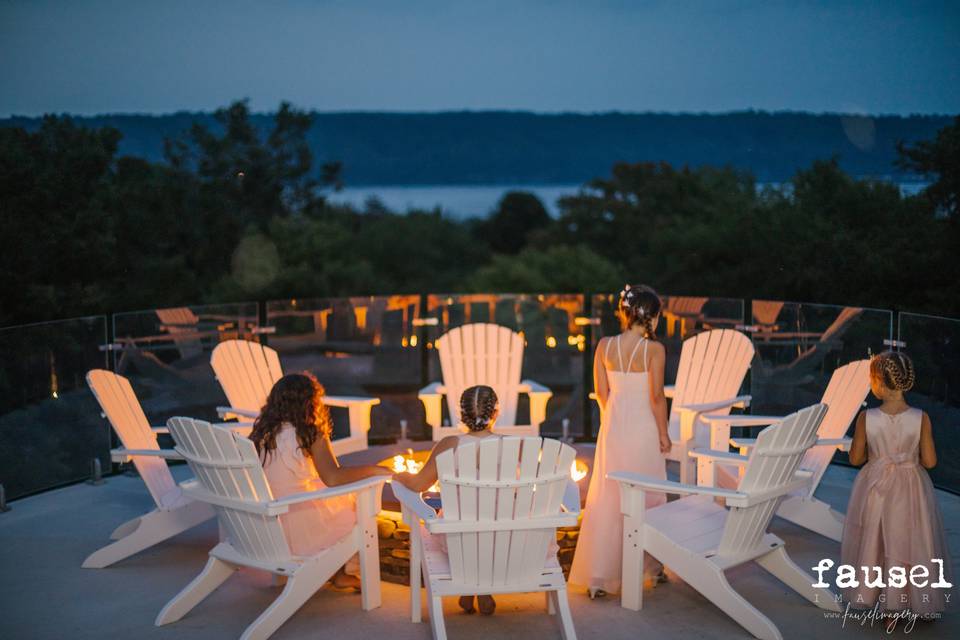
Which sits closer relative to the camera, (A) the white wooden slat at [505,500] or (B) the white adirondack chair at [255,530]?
(A) the white wooden slat at [505,500]

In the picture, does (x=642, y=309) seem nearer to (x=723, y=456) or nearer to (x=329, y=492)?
(x=723, y=456)

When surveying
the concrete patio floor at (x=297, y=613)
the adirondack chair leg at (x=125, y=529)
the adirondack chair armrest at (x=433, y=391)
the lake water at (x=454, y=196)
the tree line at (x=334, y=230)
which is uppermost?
the lake water at (x=454, y=196)

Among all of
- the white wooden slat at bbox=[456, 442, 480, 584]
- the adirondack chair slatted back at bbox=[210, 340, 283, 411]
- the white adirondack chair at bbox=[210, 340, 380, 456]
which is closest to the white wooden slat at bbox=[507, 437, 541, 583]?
the white wooden slat at bbox=[456, 442, 480, 584]

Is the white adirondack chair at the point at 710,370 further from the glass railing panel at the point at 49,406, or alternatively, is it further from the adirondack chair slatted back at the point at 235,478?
the glass railing panel at the point at 49,406

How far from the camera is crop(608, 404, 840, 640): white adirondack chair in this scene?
157 inches

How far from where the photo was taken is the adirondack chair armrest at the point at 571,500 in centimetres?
403

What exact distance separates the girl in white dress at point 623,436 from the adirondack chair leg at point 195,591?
63.2 inches

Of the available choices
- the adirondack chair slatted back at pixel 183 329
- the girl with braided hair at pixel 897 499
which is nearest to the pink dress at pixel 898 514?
the girl with braided hair at pixel 897 499

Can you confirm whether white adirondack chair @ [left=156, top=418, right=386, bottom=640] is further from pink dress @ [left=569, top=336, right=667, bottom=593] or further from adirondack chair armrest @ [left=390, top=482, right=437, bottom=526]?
pink dress @ [left=569, top=336, right=667, bottom=593]

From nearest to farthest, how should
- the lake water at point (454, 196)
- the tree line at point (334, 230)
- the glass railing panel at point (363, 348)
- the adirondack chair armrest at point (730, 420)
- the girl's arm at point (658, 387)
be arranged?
the girl's arm at point (658, 387)
the adirondack chair armrest at point (730, 420)
the glass railing panel at point (363, 348)
the tree line at point (334, 230)
the lake water at point (454, 196)

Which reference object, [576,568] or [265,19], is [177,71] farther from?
[576,568]

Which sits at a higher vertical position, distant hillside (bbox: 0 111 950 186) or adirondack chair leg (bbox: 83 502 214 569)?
distant hillside (bbox: 0 111 950 186)

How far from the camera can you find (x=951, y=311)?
11.8 metres

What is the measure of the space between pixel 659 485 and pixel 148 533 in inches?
103
